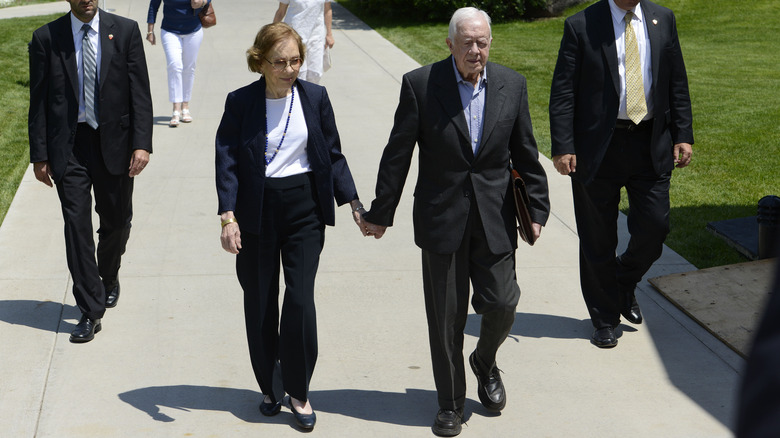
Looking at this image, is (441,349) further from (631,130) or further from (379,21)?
(379,21)

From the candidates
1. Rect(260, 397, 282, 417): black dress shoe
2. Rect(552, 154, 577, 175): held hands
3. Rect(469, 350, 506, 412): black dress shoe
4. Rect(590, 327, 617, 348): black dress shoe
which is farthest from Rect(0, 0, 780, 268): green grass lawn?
Rect(260, 397, 282, 417): black dress shoe

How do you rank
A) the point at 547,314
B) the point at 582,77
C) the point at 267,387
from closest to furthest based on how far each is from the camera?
the point at 267,387 → the point at 582,77 → the point at 547,314

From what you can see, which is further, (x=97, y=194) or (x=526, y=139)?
(x=97, y=194)

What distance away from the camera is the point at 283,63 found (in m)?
4.21

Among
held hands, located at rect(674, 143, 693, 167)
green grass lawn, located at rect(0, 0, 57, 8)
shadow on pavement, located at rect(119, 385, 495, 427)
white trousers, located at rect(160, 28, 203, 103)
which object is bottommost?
green grass lawn, located at rect(0, 0, 57, 8)

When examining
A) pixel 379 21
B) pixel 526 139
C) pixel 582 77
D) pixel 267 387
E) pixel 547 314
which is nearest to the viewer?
pixel 526 139

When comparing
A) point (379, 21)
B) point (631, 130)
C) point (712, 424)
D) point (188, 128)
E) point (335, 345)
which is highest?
point (631, 130)

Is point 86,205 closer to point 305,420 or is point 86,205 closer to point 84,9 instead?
point 84,9

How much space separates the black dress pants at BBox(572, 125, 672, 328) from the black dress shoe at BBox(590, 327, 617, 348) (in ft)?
0.11

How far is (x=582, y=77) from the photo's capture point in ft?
16.8

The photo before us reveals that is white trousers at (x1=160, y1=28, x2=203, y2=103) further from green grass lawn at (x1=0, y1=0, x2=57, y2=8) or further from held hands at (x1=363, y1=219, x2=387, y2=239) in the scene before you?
green grass lawn at (x1=0, y1=0, x2=57, y2=8)

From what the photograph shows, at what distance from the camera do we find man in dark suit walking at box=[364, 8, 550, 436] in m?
4.16

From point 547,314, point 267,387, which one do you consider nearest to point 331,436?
point 267,387

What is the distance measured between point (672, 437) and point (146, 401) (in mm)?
2500
